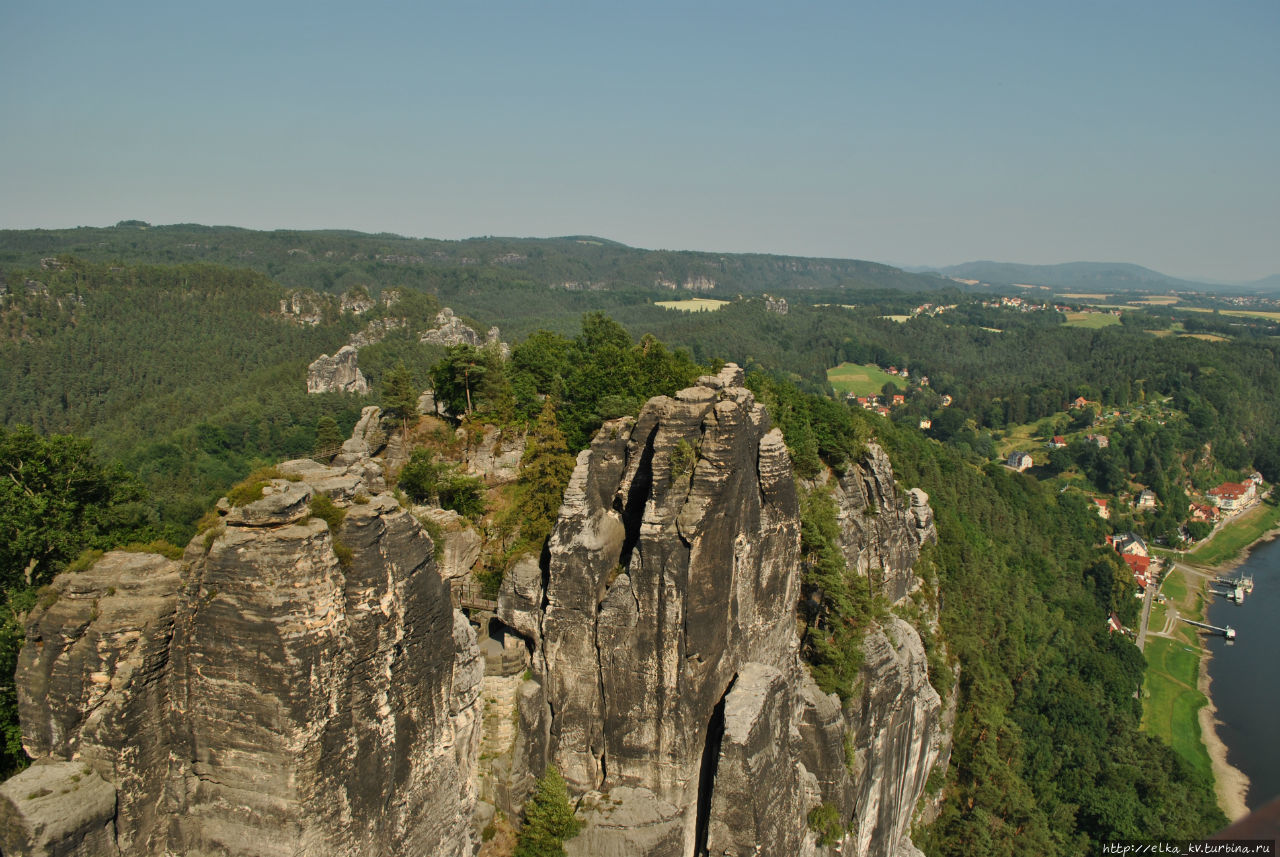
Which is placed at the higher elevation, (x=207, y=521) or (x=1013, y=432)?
(x=207, y=521)

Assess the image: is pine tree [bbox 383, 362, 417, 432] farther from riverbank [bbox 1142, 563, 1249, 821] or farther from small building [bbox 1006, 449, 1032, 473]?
small building [bbox 1006, 449, 1032, 473]

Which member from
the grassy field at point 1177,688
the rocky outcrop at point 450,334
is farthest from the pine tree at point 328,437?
the rocky outcrop at point 450,334

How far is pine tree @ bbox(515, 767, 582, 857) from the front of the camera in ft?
68.3

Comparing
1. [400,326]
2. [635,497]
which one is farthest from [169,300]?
[635,497]

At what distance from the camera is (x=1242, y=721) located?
63.5 metres

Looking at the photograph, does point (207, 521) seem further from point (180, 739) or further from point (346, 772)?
point (346, 772)

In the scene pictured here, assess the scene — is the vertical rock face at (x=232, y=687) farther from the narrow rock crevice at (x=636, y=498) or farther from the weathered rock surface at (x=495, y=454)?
the weathered rock surface at (x=495, y=454)

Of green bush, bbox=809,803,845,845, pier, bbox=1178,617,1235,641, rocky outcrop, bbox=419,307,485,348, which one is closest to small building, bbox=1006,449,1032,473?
pier, bbox=1178,617,1235,641

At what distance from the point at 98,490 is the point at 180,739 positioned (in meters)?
15.9

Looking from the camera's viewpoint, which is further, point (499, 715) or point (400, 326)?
point (400, 326)

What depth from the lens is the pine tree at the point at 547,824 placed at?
819 inches

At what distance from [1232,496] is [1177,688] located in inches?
2871

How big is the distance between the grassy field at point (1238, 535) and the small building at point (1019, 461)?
91.3 ft

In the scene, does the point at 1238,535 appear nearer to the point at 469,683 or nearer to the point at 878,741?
the point at 878,741
